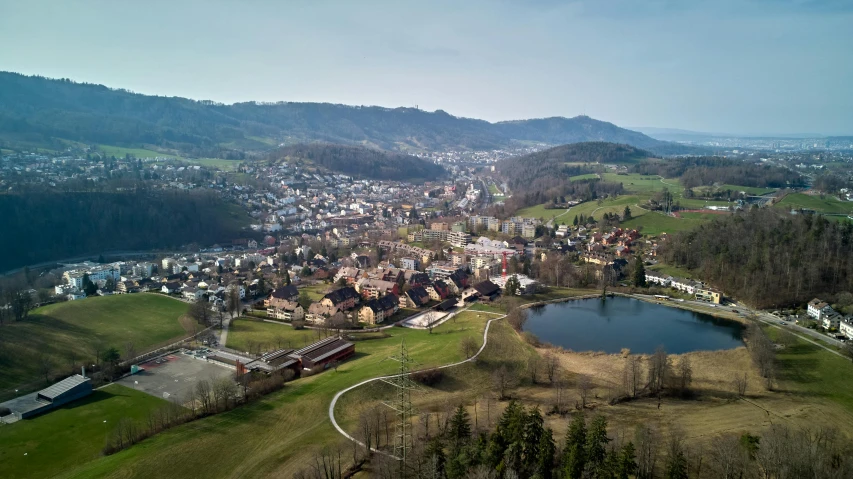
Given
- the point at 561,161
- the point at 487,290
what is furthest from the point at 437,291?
the point at 561,161

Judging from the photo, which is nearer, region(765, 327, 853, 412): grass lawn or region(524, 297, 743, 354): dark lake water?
region(765, 327, 853, 412): grass lawn

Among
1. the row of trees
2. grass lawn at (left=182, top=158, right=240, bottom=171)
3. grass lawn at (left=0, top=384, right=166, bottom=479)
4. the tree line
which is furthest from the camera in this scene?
grass lawn at (left=182, top=158, right=240, bottom=171)

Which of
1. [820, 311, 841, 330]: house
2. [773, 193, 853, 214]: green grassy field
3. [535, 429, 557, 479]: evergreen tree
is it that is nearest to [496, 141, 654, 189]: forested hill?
[773, 193, 853, 214]: green grassy field

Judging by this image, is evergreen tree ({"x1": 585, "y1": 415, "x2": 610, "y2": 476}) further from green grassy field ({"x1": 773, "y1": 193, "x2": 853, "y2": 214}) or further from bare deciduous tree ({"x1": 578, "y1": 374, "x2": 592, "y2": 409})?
green grassy field ({"x1": 773, "y1": 193, "x2": 853, "y2": 214})

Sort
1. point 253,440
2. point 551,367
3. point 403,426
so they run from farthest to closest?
point 551,367, point 253,440, point 403,426

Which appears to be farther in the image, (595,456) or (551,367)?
(551,367)

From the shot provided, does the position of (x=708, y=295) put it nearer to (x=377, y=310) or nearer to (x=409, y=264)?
(x=377, y=310)

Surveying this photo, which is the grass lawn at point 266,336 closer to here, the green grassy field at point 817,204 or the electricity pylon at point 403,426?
the electricity pylon at point 403,426
